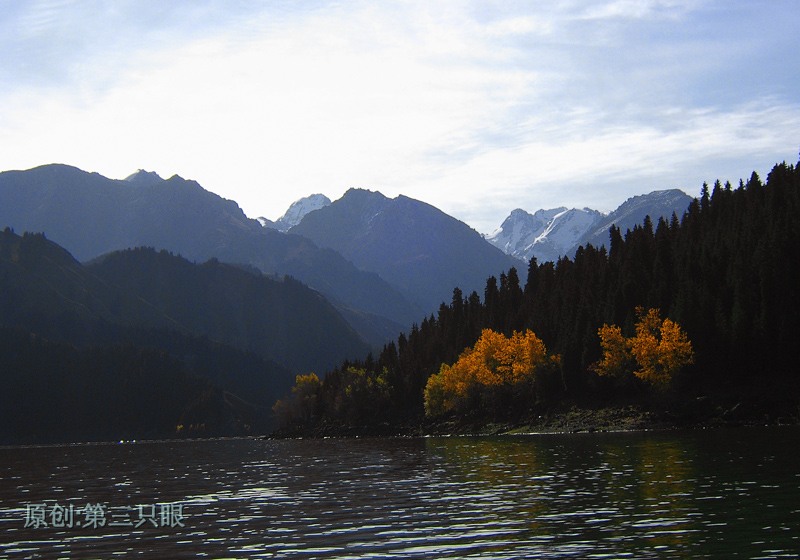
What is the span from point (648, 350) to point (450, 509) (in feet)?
375

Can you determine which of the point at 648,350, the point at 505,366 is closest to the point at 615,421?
the point at 648,350

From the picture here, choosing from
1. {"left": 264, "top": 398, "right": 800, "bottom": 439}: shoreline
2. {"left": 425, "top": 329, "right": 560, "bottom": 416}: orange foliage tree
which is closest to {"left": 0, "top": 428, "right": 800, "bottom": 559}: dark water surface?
{"left": 264, "top": 398, "right": 800, "bottom": 439}: shoreline

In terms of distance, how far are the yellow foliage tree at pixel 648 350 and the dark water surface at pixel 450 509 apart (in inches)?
2333

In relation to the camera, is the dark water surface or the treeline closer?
the dark water surface

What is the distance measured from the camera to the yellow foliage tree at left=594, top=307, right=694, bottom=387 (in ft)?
513

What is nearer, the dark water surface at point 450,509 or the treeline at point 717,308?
the dark water surface at point 450,509

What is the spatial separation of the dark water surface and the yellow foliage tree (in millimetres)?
Answer: 59261

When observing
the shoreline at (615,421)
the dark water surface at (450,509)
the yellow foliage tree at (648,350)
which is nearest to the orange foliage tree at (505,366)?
the shoreline at (615,421)

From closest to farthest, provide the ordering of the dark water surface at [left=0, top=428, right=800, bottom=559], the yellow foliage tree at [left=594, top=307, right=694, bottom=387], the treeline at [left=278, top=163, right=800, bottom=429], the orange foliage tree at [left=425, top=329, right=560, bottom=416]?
the dark water surface at [left=0, top=428, right=800, bottom=559], the treeline at [left=278, top=163, right=800, bottom=429], the yellow foliage tree at [left=594, top=307, right=694, bottom=387], the orange foliage tree at [left=425, top=329, right=560, bottom=416]

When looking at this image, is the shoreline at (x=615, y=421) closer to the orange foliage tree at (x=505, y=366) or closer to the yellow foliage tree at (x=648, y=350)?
the yellow foliage tree at (x=648, y=350)

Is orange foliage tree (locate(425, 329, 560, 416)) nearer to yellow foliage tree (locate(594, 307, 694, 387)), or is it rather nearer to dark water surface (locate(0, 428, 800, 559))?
yellow foliage tree (locate(594, 307, 694, 387))

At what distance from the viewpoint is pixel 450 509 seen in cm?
5425

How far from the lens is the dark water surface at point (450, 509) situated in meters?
40.2

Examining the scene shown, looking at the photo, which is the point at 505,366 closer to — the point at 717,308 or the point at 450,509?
the point at 717,308
